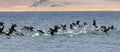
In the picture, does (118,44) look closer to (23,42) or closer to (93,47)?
(93,47)

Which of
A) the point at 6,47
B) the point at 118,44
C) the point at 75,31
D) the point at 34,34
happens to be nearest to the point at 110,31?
the point at 75,31

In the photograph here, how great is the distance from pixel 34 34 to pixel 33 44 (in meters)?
7.65

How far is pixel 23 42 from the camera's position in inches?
1726

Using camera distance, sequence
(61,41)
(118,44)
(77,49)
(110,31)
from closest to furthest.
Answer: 1. (77,49)
2. (118,44)
3. (61,41)
4. (110,31)

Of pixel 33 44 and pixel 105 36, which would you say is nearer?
pixel 33 44

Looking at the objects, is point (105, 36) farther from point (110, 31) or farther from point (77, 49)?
point (77, 49)

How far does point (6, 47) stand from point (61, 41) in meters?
5.56

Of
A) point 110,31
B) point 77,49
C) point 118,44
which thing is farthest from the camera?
point 110,31

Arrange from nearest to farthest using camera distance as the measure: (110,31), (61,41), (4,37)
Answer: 1. (61,41)
2. (4,37)
3. (110,31)

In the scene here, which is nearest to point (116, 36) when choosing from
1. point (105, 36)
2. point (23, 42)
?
point (105, 36)

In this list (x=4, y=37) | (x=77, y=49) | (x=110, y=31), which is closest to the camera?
(x=77, y=49)

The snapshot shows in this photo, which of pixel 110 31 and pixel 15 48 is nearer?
pixel 15 48

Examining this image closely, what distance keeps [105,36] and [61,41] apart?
5284 millimetres

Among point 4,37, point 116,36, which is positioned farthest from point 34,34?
point 116,36
